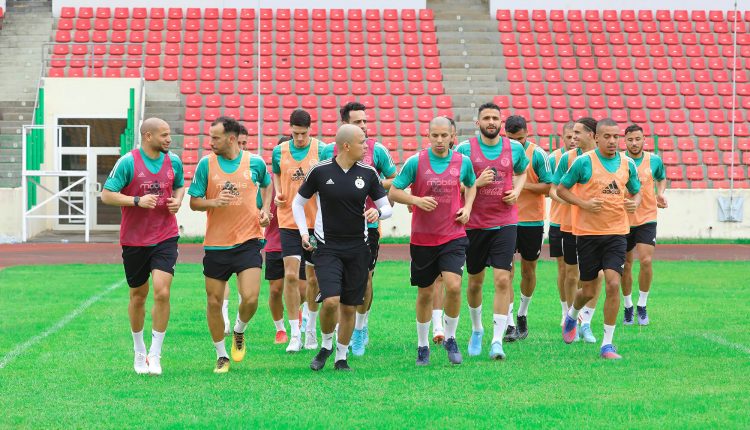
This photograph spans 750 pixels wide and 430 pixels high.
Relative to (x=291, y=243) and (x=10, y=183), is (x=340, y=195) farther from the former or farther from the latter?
(x=10, y=183)

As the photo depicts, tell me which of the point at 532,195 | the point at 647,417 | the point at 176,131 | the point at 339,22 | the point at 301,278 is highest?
the point at 339,22

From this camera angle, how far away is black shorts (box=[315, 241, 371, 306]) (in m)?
9.59

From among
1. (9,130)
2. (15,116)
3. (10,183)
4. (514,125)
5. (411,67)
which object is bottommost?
(514,125)

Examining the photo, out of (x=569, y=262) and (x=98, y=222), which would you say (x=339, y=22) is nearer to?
(x=98, y=222)

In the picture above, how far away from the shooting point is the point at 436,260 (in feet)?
→ 33.4

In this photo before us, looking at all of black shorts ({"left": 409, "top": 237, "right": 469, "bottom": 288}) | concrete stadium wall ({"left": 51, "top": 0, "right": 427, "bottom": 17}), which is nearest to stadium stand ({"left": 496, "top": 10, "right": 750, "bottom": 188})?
concrete stadium wall ({"left": 51, "top": 0, "right": 427, "bottom": 17})

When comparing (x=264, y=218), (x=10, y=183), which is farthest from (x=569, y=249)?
(x=10, y=183)

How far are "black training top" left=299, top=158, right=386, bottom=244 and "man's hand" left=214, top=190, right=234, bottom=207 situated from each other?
590 millimetres

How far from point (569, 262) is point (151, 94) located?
829 inches

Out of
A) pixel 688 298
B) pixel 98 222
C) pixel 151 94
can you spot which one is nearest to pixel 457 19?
pixel 151 94

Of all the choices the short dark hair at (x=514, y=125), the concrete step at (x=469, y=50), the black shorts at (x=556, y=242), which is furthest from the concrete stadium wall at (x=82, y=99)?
the short dark hair at (x=514, y=125)

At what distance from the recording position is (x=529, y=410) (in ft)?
25.7

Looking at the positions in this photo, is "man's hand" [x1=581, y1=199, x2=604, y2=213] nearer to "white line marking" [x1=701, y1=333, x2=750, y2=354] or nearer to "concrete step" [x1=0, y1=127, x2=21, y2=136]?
"white line marking" [x1=701, y1=333, x2=750, y2=354]

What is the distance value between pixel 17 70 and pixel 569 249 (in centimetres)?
2409
